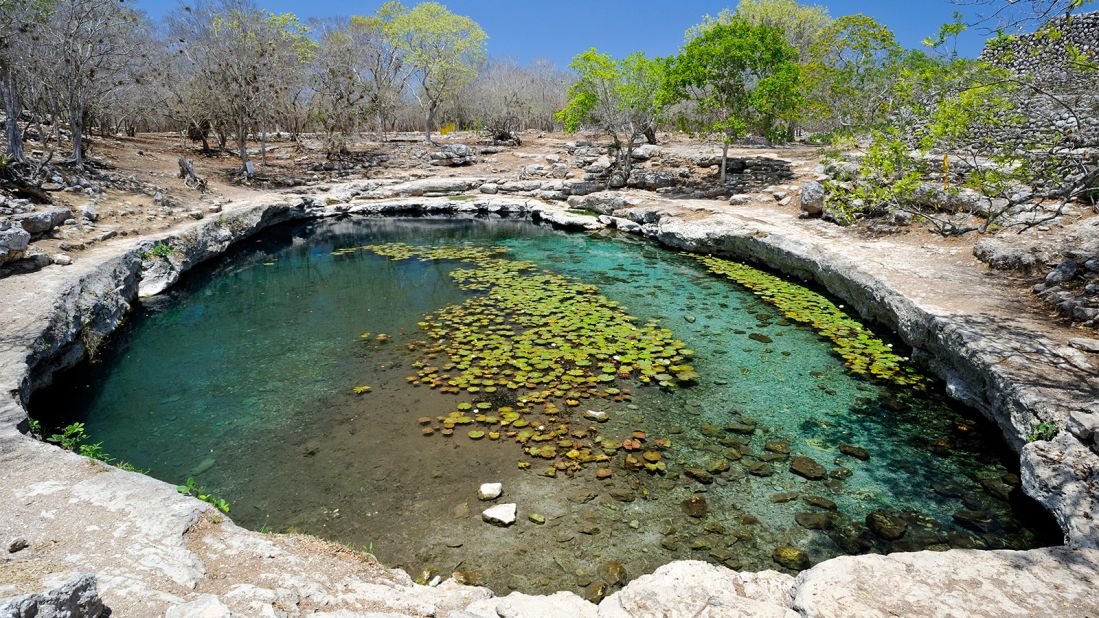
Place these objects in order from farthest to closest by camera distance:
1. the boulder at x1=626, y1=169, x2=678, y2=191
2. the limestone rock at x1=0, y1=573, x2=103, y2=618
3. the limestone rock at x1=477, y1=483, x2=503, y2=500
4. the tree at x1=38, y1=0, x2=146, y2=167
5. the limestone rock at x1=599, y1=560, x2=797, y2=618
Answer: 1. the boulder at x1=626, y1=169, x2=678, y2=191
2. the tree at x1=38, y1=0, x2=146, y2=167
3. the limestone rock at x1=477, y1=483, x2=503, y2=500
4. the limestone rock at x1=599, y1=560, x2=797, y2=618
5. the limestone rock at x1=0, y1=573, x2=103, y2=618

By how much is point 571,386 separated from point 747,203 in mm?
12713

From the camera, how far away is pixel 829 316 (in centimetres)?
952

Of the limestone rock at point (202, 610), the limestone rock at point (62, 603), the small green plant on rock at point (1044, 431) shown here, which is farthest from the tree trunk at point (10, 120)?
the small green plant on rock at point (1044, 431)

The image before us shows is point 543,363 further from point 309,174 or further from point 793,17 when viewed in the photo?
point 793,17

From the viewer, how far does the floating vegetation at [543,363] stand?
6012 mm

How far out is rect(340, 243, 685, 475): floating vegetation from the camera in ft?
19.7

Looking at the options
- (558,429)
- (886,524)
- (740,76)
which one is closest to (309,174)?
(740,76)

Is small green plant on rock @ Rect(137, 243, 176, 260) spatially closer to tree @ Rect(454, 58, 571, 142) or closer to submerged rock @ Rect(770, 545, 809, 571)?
submerged rock @ Rect(770, 545, 809, 571)

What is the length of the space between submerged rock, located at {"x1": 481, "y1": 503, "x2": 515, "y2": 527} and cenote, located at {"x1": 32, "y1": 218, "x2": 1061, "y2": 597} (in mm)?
76

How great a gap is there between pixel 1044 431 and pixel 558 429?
458cm

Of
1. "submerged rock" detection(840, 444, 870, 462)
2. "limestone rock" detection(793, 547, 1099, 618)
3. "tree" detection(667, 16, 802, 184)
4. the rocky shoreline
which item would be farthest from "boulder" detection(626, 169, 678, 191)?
"limestone rock" detection(793, 547, 1099, 618)

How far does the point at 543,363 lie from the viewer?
7.61m

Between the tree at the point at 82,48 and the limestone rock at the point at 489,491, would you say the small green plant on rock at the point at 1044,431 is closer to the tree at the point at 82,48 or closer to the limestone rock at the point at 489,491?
the limestone rock at the point at 489,491

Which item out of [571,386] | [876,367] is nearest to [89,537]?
[571,386]
